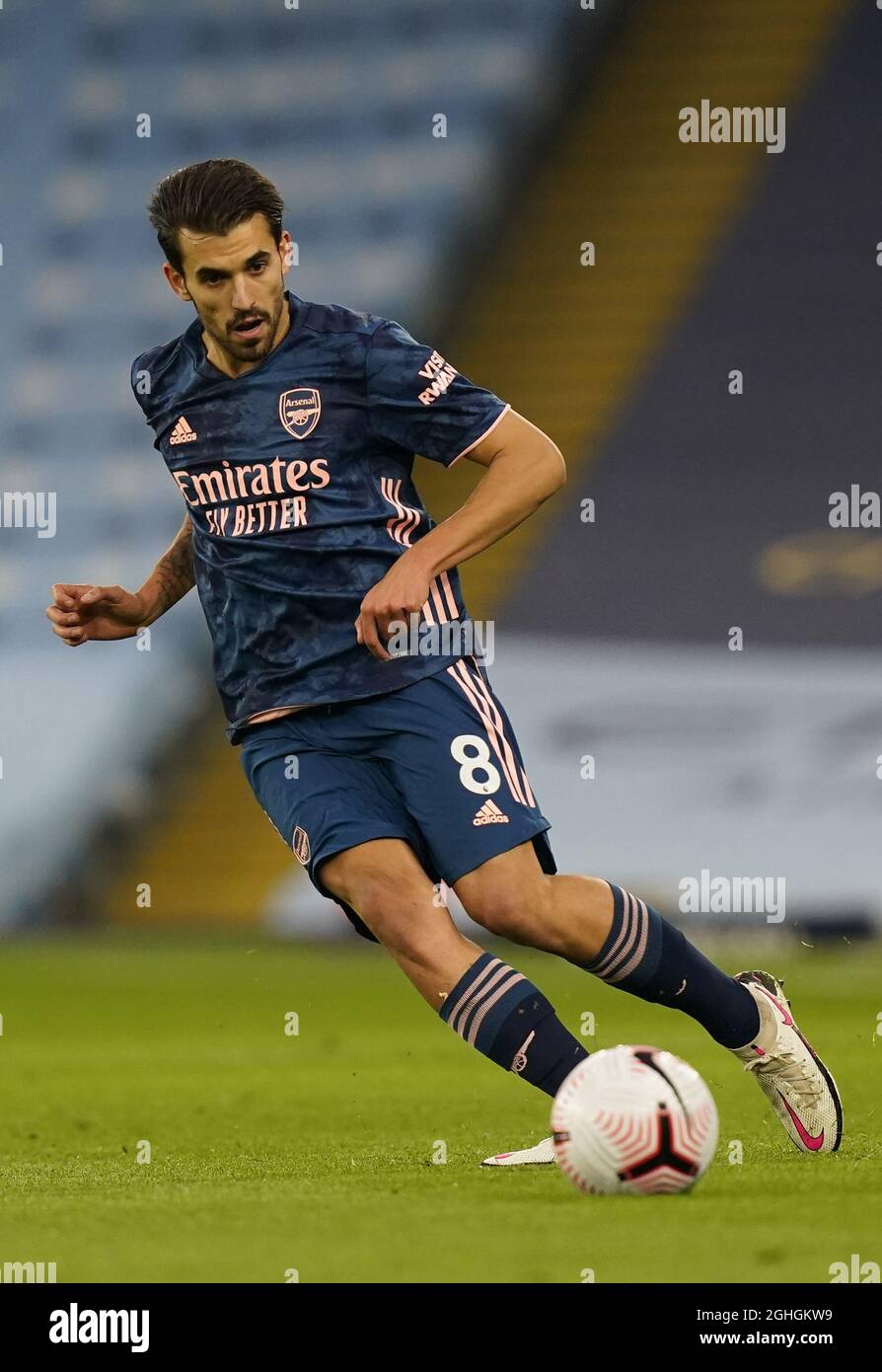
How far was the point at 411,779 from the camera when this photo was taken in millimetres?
4227

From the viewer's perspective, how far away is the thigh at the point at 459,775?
13.5ft

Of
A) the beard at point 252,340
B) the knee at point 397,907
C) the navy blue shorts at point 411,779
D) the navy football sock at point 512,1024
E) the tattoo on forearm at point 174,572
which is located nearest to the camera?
the navy football sock at point 512,1024

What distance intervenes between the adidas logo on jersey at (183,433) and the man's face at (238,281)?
0.73ft

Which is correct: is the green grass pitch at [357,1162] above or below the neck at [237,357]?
below

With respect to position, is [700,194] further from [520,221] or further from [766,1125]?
[766,1125]

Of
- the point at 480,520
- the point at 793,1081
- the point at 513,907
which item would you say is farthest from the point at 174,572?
the point at 793,1081

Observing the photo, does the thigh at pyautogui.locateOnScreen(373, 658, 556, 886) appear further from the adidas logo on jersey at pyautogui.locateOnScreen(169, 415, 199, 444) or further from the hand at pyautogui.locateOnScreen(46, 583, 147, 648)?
the hand at pyautogui.locateOnScreen(46, 583, 147, 648)

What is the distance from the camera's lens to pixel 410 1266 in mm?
2879

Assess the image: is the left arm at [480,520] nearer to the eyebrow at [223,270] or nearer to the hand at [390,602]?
the hand at [390,602]

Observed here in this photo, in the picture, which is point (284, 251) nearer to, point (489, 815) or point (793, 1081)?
point (489, 815)

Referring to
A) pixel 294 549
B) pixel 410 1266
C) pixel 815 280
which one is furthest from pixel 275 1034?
pixel 815 280

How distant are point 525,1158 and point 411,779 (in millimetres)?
891

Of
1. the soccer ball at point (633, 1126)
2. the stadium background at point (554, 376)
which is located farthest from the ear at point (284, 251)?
the stadium background at point (554, 376)

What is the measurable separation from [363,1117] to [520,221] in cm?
1518
